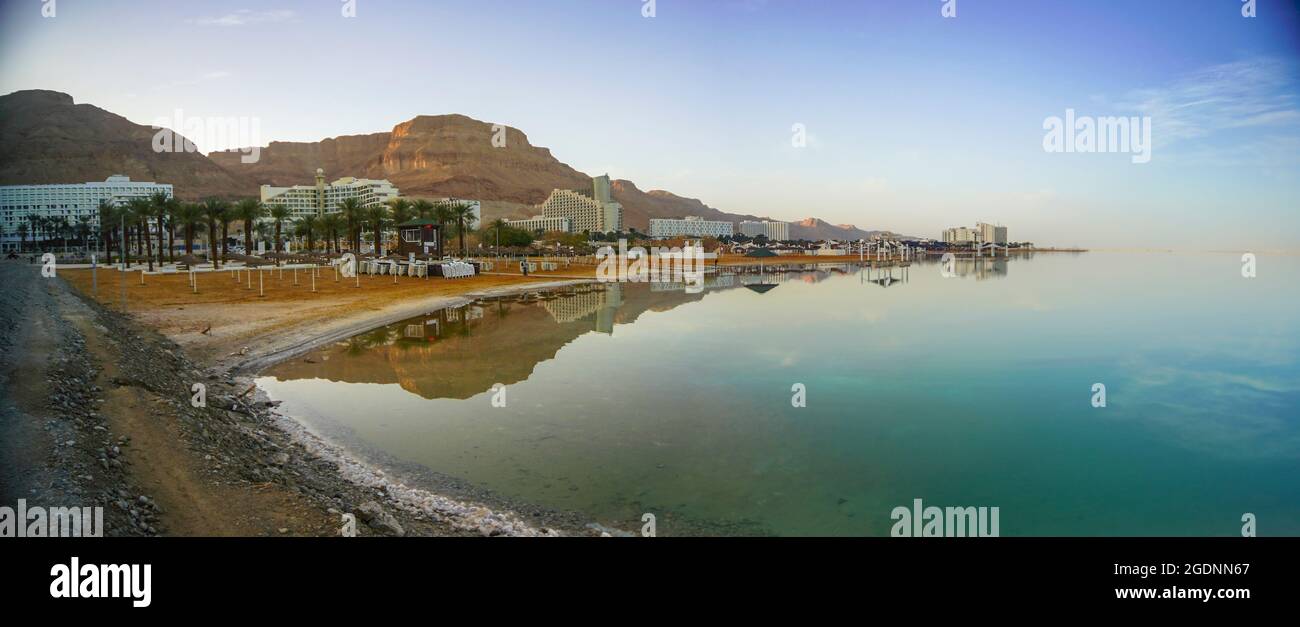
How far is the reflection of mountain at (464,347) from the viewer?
16234 millimetres

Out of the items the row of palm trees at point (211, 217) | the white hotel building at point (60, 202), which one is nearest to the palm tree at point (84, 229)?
the white hotel building at point (60, 202)

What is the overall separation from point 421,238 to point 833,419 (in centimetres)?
5323

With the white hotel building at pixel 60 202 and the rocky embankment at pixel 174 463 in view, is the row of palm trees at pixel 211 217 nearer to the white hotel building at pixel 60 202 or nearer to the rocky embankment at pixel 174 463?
the white hotel building at pixel 60 202

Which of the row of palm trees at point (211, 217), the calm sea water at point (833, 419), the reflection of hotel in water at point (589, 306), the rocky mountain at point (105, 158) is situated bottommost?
the calm sea water at point (833, 419)

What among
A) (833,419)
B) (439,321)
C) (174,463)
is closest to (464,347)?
(439,321)

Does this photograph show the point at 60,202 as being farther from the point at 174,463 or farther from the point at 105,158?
the point at 174,463

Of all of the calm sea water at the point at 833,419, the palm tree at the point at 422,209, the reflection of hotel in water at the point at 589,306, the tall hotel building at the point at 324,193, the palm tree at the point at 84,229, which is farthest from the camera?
the tall hotel building at the point at 324,193

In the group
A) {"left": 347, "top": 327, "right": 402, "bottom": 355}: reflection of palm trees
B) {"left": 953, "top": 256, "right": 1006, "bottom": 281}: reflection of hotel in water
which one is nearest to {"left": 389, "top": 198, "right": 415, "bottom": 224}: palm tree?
{"left": 347, "top": 327, "right": 402, "bottom": 355}: reflection of palm trees

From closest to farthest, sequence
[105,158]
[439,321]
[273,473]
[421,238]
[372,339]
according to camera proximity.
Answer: [273,473], [372,339], [439,321], [421,238], [105,158]

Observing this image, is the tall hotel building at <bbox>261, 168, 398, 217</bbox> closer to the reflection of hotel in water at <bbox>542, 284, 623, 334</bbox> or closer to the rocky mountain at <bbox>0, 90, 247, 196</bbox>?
the rocky mountain at <bbox>0, 90, 247, 196</bbox>

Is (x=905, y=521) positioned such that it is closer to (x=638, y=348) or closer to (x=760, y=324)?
(x=638, y=348)

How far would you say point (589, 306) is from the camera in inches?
1419

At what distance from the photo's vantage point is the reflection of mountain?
53.3ft

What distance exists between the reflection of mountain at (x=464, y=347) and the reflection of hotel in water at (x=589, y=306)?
53 millimetres
